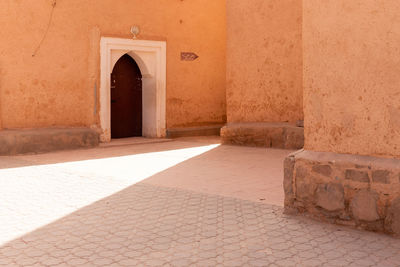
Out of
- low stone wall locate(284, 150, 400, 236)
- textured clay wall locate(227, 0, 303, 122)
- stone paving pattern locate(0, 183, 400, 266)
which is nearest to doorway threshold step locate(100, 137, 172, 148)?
textured clay wall locate(227, 0, 303, 122)

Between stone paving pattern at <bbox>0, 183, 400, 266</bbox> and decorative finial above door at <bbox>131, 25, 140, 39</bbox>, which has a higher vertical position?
decorative finial above door at <bbox>131, 25, 140, 39</bbox>

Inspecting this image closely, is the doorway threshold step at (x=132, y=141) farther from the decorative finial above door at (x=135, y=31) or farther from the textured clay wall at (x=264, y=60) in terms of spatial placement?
the decorative finial above door at (x=135, y=31)

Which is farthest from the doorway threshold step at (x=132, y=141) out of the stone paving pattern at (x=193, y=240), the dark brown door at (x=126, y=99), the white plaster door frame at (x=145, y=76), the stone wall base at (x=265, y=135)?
the stone paving pattern at (x=193, y=240)

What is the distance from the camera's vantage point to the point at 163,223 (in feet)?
12.0

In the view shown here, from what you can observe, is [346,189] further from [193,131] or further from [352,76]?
[193,131]

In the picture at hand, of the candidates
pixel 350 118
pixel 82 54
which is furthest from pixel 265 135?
pixel 350 118

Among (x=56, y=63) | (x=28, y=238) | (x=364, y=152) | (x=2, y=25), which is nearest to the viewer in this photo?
(x=28, y=238)

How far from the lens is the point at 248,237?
3295mm

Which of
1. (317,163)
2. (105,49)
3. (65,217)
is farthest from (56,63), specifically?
(317,163)

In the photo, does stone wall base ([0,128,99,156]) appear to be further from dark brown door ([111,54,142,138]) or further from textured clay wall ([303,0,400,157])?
textured clay wall ([303,0,400,157])

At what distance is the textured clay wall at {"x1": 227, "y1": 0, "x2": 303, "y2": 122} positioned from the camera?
8492 mm

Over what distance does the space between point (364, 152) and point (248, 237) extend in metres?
1.14

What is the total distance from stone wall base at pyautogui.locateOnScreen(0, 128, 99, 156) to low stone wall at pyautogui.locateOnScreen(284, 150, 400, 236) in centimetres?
587

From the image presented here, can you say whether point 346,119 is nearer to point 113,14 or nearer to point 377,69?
point 377,69
